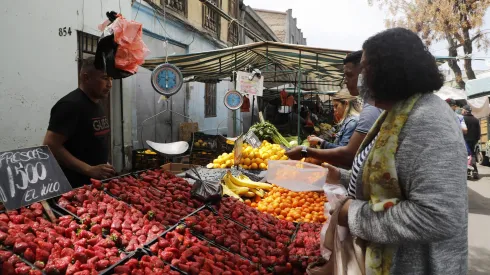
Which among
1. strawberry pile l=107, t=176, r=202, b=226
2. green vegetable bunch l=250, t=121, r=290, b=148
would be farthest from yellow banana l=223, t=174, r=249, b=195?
green vegetable bunch l=250, t=121, r=290, b=148

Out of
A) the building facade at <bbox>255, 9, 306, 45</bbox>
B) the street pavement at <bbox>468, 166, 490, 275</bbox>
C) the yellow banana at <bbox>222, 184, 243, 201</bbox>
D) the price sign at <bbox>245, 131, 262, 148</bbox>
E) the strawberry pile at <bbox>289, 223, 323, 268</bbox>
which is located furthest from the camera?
the building facade at <bbox>255, 9, 306, 45</bbox>

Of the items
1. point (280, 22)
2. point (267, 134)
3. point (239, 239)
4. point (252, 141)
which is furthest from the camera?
point (280, 22)

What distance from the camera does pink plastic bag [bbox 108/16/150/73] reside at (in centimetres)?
304

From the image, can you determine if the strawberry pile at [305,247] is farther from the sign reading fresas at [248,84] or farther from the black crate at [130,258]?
the sign reading fresas at [248,84]

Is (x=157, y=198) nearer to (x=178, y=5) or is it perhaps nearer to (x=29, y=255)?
(x=29, y=255)

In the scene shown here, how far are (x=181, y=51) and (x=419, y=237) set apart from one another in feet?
36.7

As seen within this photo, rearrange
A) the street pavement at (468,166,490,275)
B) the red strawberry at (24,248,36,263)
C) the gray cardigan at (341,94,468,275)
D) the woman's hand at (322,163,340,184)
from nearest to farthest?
the gray cardigan at (341,94,468,275)
the red strawberry at (24,248,36,263)
the woman's hand at (322,163,340,184)
the street pavement at (468,166,490,275)

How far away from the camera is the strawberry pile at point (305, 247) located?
2.50 m

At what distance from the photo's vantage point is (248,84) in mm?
7008

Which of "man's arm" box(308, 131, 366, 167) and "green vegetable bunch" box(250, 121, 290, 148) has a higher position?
"man's arm" box(308, 131, 366, 167)

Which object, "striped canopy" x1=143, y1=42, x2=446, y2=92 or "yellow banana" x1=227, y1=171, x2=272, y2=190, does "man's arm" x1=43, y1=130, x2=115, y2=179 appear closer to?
"yellow banana" x1=227, y1=171, x2=272, y2=190

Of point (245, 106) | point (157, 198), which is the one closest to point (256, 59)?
point (245, 106)

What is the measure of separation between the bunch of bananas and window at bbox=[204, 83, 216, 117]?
9355 mm

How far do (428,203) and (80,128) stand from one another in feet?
9.25
